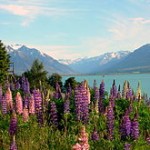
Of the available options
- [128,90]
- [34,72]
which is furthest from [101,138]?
[34,72]

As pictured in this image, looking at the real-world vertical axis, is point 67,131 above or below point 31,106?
below

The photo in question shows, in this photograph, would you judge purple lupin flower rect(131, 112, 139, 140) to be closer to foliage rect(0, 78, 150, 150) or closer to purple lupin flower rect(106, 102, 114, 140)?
foliage rect(0, 78, 150, 150)

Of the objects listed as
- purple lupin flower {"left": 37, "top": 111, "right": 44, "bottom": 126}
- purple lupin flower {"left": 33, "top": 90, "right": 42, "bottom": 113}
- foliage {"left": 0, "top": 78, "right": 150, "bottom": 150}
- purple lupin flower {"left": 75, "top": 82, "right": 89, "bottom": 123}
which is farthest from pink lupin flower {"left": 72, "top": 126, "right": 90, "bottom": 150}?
purple lupin flower {"left": 33, "top": 90, "right": 42, "bottom": 113}

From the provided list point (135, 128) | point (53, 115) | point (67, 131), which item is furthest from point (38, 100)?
point (135, 128)

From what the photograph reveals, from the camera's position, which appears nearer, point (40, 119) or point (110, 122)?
point (110, 122)

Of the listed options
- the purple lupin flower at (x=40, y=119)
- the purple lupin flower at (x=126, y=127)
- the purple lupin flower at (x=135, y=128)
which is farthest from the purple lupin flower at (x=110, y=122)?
the purple lupin flower at (x=40, y=119)

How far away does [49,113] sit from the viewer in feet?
47.6

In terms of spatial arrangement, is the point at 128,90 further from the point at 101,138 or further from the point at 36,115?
the point at 101,138

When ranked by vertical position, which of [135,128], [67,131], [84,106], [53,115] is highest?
[84,106]

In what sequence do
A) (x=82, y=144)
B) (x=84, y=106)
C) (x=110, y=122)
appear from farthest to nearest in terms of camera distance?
(x=84, y=106) < (x=110, y=122) < (x=82, y=144)

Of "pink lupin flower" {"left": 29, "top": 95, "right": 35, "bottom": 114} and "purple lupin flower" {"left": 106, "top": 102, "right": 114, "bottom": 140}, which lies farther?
"pink lupin flower" {"left": 29, "top": 95, "right": 35, "bottom": 114}

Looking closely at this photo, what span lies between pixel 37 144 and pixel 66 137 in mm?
1075

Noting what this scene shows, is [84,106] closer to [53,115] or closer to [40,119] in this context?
[53,115]

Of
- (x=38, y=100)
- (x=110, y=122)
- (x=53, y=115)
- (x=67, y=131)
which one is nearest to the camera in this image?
(x=110, y=122)
